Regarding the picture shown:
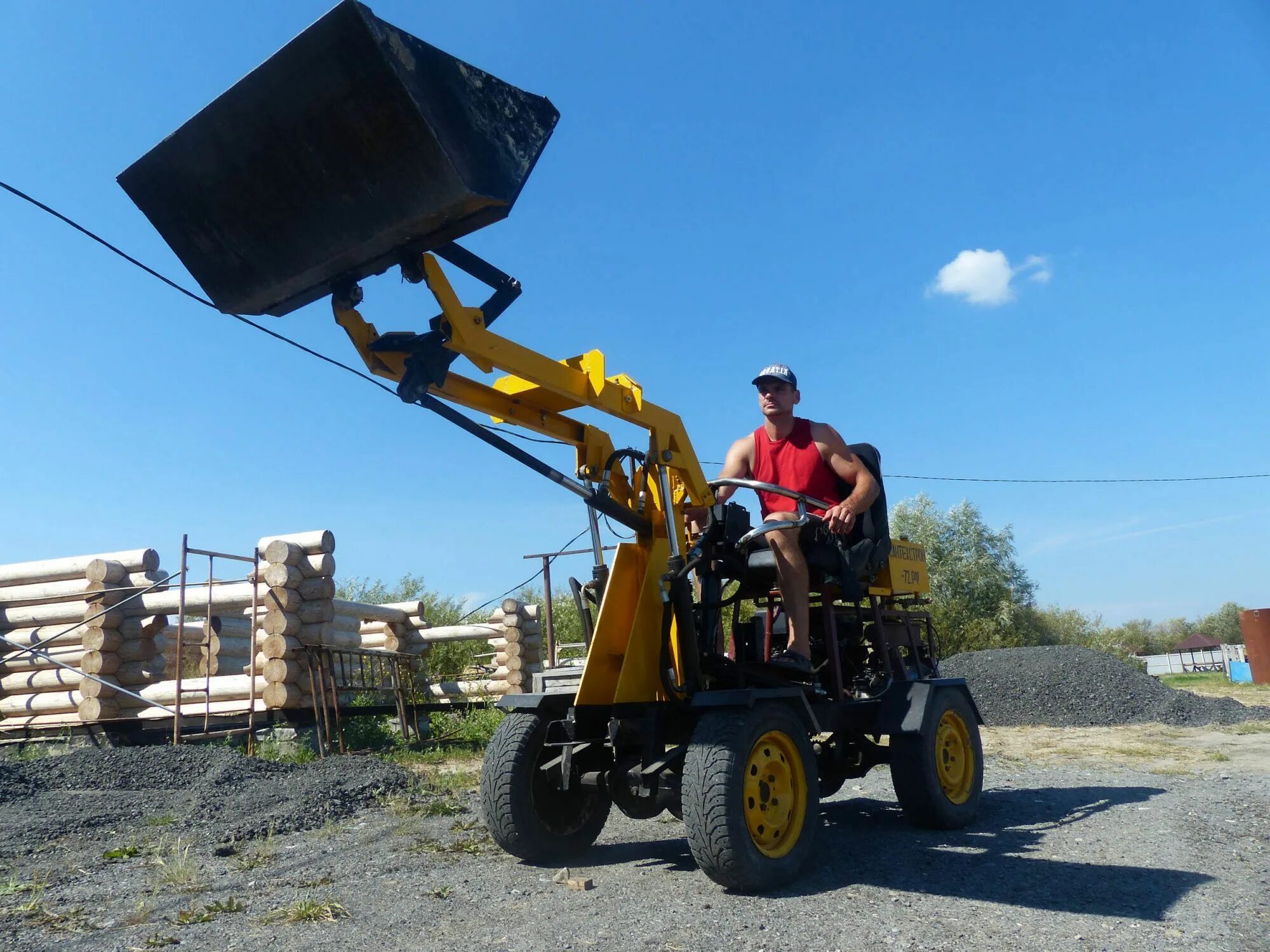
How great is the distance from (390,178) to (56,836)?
5.35m

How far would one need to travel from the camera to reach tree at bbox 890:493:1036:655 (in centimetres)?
3216

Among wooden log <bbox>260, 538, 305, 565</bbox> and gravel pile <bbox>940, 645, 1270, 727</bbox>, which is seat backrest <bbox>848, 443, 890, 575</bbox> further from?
gravel pile <bbox>940, 645, 1270, 727</bbox>

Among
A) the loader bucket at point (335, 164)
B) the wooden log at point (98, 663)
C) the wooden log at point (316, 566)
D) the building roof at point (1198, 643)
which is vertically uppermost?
the loader bucket at point (335, 164)

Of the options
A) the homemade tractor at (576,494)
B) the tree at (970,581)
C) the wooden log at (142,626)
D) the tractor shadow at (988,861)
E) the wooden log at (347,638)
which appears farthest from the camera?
the tree at (970,581)

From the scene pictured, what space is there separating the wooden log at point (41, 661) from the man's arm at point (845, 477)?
11.2 metres

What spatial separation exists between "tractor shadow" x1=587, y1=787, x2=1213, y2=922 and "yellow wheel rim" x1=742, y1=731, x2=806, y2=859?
0.23m

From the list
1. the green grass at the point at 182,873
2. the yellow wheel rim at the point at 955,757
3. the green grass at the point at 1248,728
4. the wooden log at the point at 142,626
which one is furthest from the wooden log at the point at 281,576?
the green grass at the point at 1248,728

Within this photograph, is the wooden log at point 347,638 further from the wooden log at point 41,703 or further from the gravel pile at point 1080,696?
the gravel pile at point 1080,696

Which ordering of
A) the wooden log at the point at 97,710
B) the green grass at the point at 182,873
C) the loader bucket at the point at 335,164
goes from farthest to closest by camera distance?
the wooden log at the point at 97,710, the green grass at the point at 182,873, the loader bucket at the point at 335,164

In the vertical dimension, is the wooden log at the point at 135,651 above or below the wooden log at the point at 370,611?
below

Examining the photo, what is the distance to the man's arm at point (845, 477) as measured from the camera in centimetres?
574

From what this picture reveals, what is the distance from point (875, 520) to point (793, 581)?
118 centimetres

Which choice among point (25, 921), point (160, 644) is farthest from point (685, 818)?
point (160, 644)

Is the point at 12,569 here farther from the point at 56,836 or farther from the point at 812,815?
the point at 812,815
